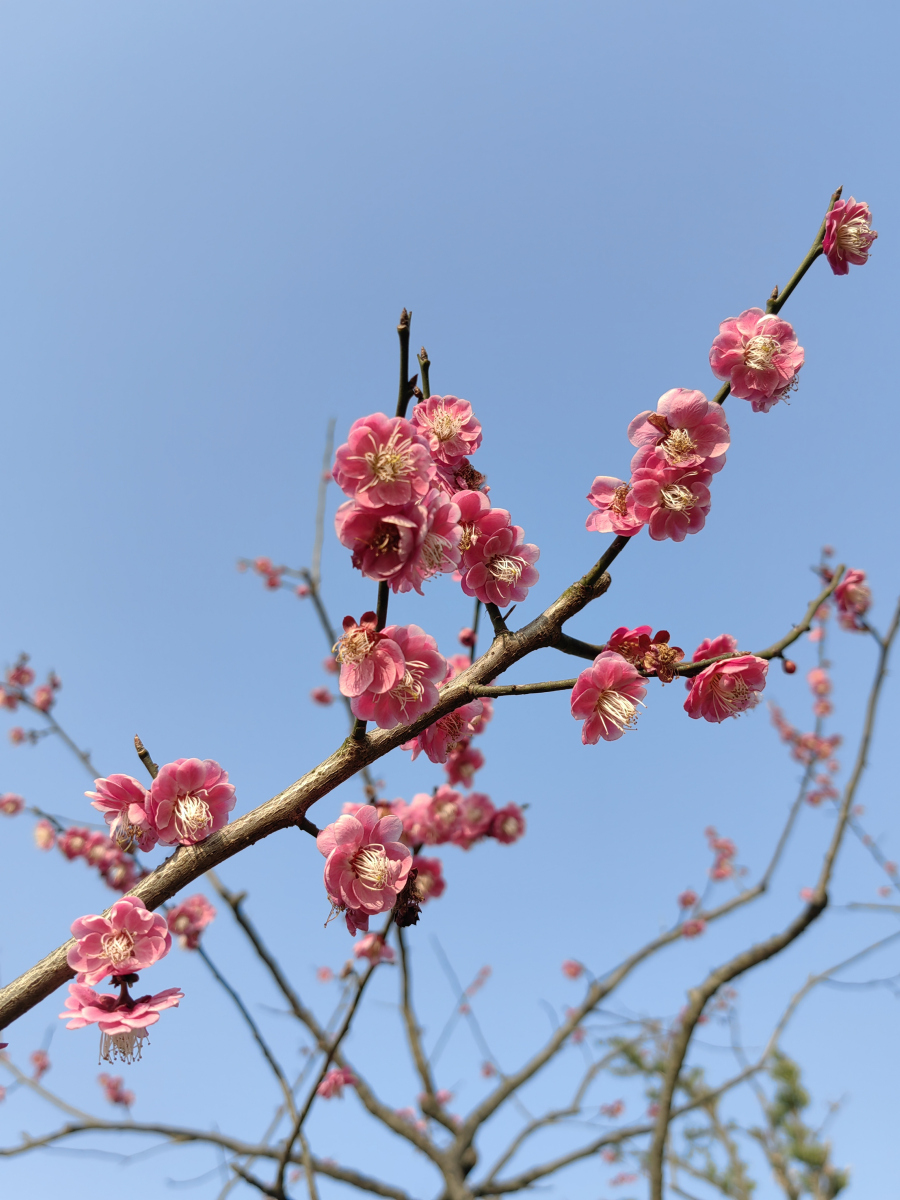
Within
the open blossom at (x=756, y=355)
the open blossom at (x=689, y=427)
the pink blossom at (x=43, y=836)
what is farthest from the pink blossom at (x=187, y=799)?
the pink blossom at (x=43, y=836)

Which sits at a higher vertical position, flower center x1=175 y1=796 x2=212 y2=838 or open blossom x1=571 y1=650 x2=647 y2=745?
open blossom x1=571 y1=650 x2=647 y2=745

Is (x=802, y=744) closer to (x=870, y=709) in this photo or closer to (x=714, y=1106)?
(x=714, y=1106)

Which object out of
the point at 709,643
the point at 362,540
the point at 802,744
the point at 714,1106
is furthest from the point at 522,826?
the point at 802,744

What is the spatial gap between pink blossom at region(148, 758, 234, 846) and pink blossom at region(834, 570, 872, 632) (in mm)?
3665

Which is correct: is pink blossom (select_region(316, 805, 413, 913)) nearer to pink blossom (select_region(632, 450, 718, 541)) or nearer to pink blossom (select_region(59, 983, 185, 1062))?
pink blossom (select_region(59, 983, 185, 1062))

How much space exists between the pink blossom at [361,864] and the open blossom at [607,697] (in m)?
0.54

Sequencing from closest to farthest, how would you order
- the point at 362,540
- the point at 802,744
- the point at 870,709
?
the point at 362,540 → the point at 870,709 → the point at 802,744

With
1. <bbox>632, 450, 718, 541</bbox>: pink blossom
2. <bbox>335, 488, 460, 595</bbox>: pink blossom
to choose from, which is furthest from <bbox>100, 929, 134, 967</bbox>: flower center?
<bbox>632, 450, 718, 541</bbox>: pink blossom

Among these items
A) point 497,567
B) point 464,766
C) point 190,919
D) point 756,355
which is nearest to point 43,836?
point 190,919

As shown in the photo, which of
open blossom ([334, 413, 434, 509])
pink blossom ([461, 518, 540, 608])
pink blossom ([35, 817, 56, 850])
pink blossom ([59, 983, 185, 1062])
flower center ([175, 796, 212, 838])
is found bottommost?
pink blossom ([59, 983, 185, 1062])

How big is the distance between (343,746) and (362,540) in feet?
1.53

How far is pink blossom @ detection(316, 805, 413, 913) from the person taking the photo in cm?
160

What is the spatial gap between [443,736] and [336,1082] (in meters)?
4.38

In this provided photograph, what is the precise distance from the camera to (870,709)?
14.1 ft
